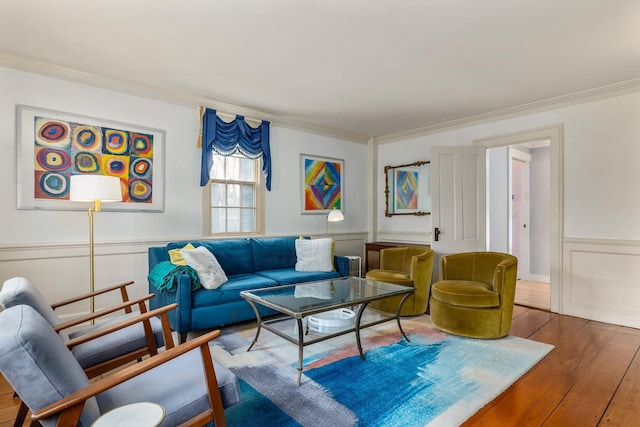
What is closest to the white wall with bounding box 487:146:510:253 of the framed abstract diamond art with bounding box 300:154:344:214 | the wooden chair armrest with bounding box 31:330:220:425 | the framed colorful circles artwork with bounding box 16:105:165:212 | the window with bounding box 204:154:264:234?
the framed abstract diamond art with bounding box 300:154:344:214

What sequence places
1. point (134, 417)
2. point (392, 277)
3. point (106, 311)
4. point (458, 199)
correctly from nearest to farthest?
point (134, 417), point (106, 311), point (392, 277), point (458, 199)

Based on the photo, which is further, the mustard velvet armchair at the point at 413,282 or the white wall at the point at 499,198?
the white wall at the point at 499,198

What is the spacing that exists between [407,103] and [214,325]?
325 cm

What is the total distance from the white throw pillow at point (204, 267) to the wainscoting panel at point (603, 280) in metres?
3.80

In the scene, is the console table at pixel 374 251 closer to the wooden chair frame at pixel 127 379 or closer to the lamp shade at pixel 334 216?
the lamp shade at pixel 334 216

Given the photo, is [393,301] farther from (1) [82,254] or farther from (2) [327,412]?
(1) [82,254]

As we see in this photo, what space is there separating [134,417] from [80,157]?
116 inches

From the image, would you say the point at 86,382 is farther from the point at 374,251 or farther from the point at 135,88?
the point at 374,251

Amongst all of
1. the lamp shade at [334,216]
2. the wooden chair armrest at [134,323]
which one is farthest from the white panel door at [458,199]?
the wooden chair armrest at [134,323]

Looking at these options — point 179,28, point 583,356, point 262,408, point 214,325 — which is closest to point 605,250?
point 583,356

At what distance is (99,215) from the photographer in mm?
3393

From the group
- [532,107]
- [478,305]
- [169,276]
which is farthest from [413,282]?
[532,107]

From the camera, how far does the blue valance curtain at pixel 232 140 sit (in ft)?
13.3

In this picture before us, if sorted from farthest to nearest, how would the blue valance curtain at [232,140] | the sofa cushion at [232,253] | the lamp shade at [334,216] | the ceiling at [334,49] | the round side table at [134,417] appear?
the lamp shade at [334,216]
the blue valance curtain at [232,140]
the sofa cushion at [232,253]
the ceiling at [334,49]
the round side table at [134,417]
